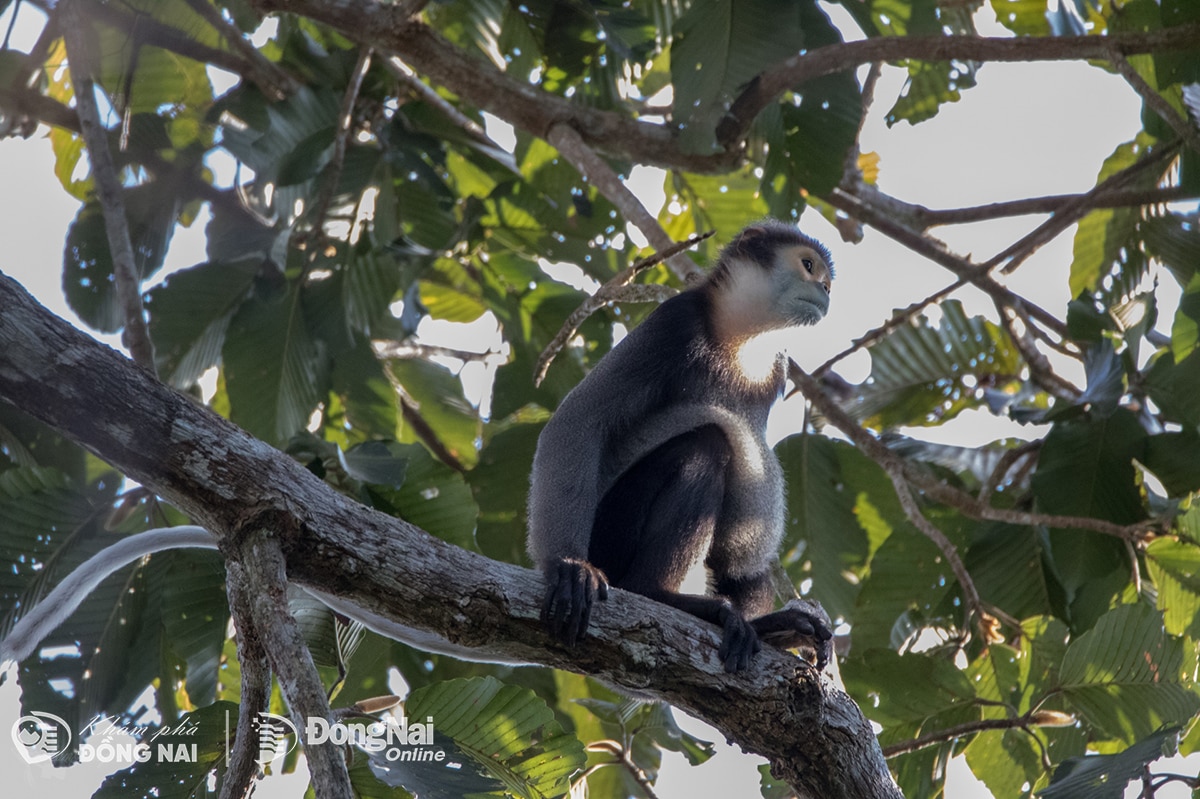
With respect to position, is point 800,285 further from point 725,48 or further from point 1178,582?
point 1178,582

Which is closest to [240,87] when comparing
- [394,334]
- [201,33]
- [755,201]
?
[201,33]

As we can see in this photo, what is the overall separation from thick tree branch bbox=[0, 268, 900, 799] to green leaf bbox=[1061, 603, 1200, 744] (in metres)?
1.15

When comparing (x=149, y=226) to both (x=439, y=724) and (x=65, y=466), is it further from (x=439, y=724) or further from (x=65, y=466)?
(x=439, y=724)

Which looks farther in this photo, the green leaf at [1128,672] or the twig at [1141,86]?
the twig at [1141,86]

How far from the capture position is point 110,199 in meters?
4.18

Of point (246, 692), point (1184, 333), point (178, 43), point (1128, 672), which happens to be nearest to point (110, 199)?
point (178, 43)

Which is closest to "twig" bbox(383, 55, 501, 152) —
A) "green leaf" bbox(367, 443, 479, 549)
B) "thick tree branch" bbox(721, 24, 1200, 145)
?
"thick tree branch" bbox(721, 24, 1200, 145)

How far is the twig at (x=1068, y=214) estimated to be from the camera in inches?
191

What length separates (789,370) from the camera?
4.74 metres

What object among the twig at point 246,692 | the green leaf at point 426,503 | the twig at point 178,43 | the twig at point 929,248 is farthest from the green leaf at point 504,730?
the twig at point 178,43

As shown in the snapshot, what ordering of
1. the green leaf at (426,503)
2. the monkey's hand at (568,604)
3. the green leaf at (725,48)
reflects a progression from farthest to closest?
the green leaf at (725,48), the green leaf at (426,503), the monkey's hand at (568,604)

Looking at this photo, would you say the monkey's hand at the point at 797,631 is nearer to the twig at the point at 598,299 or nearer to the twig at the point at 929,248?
the twig at the point at 598,299

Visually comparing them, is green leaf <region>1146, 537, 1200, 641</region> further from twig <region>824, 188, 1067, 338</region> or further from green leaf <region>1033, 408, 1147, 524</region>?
twig <region>824, 188, 1067, 338</region>

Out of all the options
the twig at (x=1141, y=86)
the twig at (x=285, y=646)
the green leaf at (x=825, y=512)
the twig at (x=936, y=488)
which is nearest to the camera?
the twig at (x=285, y=646)
